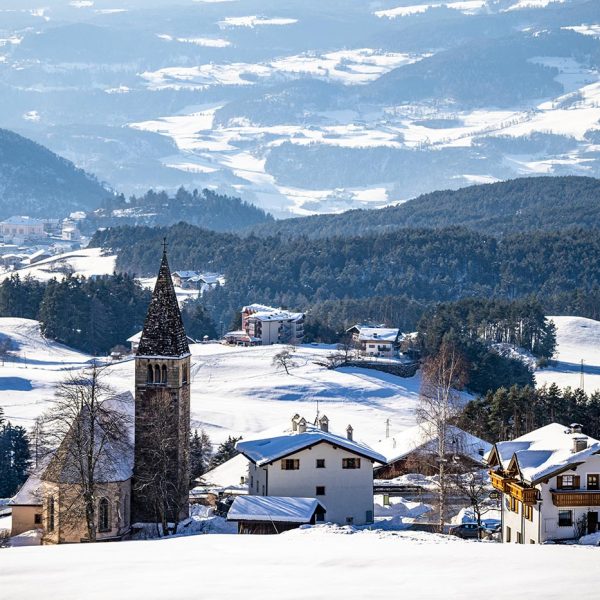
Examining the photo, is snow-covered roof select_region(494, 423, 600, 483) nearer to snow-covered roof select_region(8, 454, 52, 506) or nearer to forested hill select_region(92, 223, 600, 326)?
snow-covered roof select_region(8, 454, 52, 506)

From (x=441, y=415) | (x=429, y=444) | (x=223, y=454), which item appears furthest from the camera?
(x=223, y=454)

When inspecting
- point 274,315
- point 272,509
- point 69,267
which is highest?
point 69,267

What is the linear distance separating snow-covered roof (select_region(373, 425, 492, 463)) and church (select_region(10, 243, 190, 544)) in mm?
12020

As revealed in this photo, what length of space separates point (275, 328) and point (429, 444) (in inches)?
2305

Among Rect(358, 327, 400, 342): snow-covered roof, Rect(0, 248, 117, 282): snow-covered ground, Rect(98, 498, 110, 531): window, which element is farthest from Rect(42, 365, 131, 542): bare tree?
Rect(0, 248, 117, 282): snow-covered ground

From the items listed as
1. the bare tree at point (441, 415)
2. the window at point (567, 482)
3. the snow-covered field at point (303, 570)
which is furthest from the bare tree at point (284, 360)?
the snow-covered field at point (303, 570)

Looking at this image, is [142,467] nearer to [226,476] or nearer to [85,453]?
[85,453]

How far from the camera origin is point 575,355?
131m

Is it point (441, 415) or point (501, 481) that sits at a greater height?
point (441, 415)

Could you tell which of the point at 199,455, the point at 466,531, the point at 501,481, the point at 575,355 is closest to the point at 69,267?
the point at 575,355

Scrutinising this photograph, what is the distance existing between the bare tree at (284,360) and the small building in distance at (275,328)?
1164cm

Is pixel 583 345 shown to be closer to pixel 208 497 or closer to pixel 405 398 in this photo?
pixel 405 398

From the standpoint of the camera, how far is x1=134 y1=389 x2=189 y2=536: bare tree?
163 feet

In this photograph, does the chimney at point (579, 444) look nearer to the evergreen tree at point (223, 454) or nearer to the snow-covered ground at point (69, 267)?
the evergreen tree at point (223, 454)
